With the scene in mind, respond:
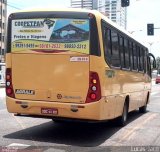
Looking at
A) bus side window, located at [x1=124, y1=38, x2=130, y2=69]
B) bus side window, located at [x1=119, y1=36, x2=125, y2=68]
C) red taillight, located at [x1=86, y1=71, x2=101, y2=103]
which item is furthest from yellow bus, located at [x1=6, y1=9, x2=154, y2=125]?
bus side window, located at [x1=124, y1=38, x2=130, y2=69]

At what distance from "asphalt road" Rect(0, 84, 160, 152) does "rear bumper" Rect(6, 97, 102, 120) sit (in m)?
0.59

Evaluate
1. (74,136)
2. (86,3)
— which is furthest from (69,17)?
(86,3)

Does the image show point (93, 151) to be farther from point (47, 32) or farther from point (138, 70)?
point (138, 70)

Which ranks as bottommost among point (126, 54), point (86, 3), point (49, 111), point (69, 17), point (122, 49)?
point (49, 111)

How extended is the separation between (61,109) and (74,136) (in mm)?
1209

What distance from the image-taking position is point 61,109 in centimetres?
1061

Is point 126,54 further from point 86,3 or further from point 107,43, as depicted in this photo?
point 86,3

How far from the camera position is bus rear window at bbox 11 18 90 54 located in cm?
1061

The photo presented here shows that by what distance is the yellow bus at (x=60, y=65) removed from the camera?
10.5 meters

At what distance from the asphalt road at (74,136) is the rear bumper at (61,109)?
59cm

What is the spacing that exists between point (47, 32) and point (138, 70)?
603cm

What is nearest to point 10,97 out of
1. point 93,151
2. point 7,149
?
point 7,149

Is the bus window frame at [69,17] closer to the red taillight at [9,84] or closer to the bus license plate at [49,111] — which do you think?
the red taillight at [9,84]

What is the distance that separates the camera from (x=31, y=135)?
11242mm
